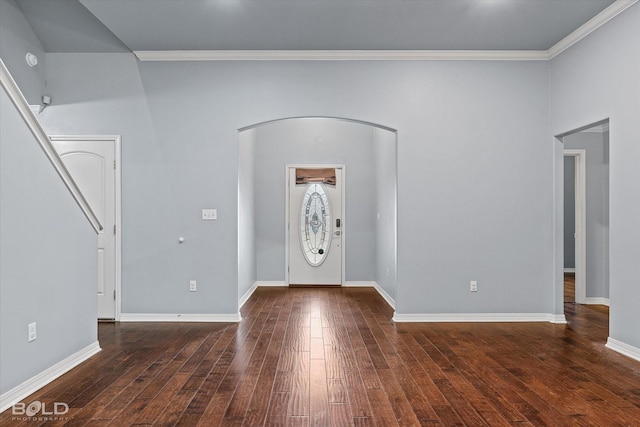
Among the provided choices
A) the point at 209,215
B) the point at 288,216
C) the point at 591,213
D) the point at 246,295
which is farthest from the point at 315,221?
the point at 591,213

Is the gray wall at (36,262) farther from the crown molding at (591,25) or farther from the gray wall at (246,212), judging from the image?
the crown molding at (591,25)

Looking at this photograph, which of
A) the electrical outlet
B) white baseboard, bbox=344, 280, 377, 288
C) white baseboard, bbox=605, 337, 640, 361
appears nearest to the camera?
the electrical outlet

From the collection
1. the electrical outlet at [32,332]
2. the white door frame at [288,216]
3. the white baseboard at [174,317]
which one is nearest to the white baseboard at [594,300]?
the white door frame at [288,216]

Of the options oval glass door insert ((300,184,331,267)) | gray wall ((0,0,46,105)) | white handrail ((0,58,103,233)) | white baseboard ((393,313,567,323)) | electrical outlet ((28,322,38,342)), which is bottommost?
white baseboard ((393,313,567,323))

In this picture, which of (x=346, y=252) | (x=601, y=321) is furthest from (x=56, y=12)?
(x=601, y=321)

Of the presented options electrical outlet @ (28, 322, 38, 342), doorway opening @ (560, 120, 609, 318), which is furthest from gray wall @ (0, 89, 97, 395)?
doorway opening @ (560, 120, 609, 318)

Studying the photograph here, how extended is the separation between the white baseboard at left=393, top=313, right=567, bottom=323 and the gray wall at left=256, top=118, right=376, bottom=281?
2.72 meters

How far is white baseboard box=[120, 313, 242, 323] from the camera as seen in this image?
4797mm

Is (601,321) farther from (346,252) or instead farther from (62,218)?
(62,218)

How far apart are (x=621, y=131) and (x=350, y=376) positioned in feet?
10.1

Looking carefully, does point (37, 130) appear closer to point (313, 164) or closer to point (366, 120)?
point (366, 120)

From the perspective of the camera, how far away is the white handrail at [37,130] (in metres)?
2.62

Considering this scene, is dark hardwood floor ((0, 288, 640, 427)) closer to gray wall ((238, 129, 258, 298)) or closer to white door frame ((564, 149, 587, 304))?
white door frame ((564, 149, 587, 304))

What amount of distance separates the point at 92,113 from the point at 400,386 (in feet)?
13.9
